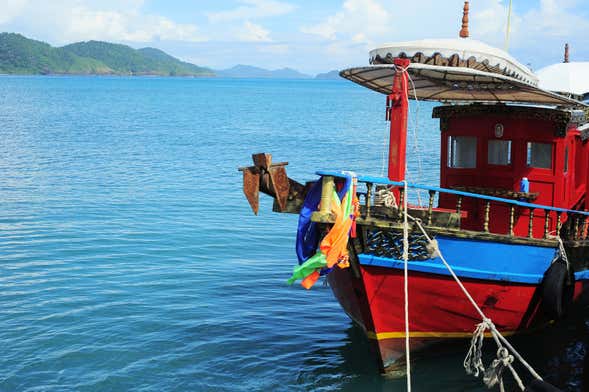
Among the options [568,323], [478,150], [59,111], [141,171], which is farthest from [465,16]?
[59,111]

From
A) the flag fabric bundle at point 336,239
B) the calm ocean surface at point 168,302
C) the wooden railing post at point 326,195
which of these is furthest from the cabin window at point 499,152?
the wooden railing post at point 326,195

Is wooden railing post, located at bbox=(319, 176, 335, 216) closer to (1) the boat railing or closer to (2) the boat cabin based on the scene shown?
(1) the boat railing

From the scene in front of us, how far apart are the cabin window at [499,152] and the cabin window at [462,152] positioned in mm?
272

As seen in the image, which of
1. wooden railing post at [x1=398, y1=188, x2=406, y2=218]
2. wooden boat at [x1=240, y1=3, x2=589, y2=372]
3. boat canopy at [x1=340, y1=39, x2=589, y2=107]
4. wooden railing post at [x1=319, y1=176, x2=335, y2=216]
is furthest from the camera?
boat canopy at [x1=340, y1=39, x2=589, y2=107]

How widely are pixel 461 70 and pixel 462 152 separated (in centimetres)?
321

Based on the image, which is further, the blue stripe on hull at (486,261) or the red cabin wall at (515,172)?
the red cabin wall at (515,172)

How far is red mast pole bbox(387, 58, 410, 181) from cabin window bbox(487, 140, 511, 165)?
335 cm

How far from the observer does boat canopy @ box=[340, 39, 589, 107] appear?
10.7m

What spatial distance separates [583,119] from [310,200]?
272 inches

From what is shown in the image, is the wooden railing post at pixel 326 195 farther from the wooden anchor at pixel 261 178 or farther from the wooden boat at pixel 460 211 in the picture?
the wooden anchor at pixel 261 178

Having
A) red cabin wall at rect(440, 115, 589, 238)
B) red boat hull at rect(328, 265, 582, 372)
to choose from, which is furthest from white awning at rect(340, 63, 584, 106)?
red boat hull at rect(328, 265, 582, 372)

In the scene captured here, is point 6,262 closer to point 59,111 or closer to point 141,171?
point 141,171

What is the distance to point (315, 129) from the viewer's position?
6538cm

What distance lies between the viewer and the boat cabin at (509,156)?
12.7 metres
